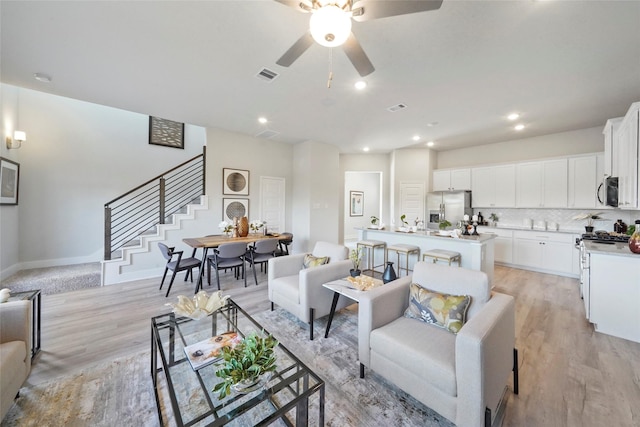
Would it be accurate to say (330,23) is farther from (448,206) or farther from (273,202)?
(448,206)

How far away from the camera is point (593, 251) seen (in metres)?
2.59

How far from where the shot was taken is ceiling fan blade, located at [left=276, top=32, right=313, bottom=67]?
177 cm

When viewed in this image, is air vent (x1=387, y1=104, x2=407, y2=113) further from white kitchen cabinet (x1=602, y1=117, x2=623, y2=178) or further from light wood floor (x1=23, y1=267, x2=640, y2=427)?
light wood floor (x1=23, y1=267, x2=640, y2=427)

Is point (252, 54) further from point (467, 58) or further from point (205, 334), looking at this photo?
point (205, 334)

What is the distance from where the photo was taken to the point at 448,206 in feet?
20.3

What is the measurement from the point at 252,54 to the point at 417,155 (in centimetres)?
548

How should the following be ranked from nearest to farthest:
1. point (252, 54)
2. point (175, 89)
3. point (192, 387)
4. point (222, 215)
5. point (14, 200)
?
point (192, 387) < point (252, 54) < point (175, 89) < point (14, 200) < point (222, 215)

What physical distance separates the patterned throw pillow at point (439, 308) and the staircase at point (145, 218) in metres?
4.67

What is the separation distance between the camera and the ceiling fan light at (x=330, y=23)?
4.71 feet

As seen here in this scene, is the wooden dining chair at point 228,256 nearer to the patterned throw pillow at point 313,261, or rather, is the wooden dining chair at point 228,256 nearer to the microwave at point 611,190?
the patterned throw pillow at point 313,261

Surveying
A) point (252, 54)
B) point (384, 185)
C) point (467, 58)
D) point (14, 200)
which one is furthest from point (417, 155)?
point (14, 200)

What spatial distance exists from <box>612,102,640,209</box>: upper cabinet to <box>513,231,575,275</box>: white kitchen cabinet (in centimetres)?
143

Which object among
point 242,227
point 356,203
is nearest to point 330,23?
point 242,227

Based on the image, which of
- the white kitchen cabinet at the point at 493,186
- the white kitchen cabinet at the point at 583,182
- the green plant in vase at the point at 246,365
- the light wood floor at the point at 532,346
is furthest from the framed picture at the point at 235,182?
the white kitchen cabinet at the point at 583,182
